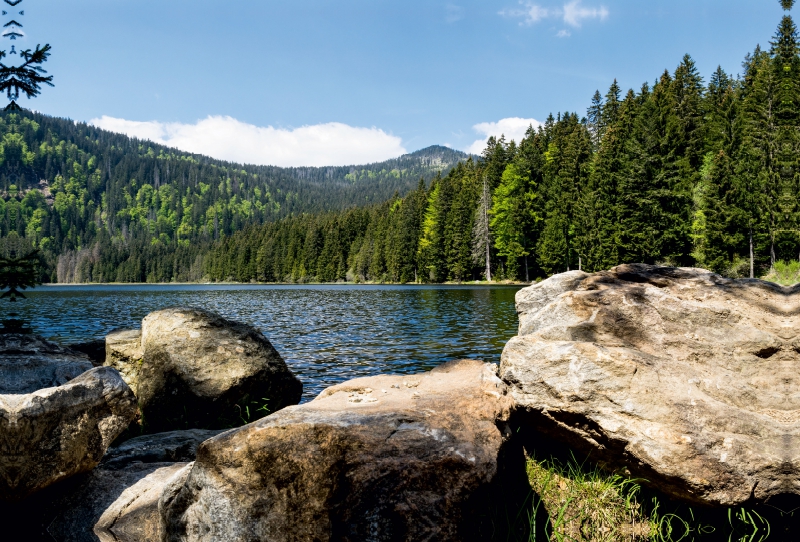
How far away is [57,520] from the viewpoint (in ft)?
14.5

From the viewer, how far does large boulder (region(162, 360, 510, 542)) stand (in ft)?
9.55

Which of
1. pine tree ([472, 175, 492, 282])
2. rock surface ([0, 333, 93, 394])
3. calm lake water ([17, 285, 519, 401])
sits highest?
pine tree ([472, 175, 492, 282])

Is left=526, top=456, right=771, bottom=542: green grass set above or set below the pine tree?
below

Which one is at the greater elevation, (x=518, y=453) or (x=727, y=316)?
(x=727, y=316)

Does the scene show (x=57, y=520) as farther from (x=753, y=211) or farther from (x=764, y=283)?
(x=753, y=211)

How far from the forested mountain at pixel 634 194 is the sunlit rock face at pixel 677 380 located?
41351 mm

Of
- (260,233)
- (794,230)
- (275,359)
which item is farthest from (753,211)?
(260,233)

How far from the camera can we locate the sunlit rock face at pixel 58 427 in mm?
4023

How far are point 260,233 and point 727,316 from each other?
140 meters

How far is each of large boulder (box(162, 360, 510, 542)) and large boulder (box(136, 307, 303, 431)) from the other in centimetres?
442

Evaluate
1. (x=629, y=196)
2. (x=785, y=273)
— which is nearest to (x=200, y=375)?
(x=785, y=273)

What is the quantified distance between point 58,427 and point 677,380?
5729mm

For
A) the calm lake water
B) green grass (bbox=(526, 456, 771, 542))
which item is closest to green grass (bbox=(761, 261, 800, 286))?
the calm lake water

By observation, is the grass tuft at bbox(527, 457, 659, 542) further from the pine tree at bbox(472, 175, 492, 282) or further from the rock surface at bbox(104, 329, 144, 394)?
the pine tree at bbox(472, 175, 492, 282)
